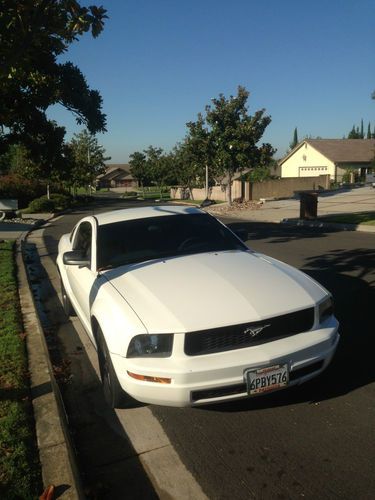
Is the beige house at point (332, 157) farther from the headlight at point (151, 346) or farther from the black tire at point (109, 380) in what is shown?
the headlight at point (151, 346)

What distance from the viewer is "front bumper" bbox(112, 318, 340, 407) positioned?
306 centimetres

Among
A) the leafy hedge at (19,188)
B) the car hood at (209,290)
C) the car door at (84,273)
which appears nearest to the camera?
the car hood at (209,290)

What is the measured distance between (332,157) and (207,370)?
53.5 metres

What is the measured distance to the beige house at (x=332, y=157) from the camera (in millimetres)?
52500

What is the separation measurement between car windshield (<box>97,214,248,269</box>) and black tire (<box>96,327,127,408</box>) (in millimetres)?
865

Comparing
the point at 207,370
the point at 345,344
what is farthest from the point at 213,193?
the point at 207,370

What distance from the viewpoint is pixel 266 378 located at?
10.3ft

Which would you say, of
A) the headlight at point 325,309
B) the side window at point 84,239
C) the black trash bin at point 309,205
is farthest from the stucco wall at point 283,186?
the headlight at point 325,309

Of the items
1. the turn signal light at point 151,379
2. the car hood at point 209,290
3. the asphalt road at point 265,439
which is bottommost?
the asphalt road at point 265,439

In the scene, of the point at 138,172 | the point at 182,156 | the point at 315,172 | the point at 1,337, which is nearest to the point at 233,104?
the point at 182,156

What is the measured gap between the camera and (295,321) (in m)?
3.40

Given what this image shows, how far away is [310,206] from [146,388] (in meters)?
17.4

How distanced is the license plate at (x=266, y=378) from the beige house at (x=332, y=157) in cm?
4938

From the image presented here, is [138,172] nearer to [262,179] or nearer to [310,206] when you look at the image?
[262,179]
